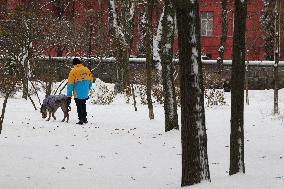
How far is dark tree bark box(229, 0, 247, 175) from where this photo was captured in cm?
677

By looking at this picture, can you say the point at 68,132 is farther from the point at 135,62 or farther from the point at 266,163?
the point at 135,62

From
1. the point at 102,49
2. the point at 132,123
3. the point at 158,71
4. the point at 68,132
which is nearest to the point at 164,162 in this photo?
the point at 68,132

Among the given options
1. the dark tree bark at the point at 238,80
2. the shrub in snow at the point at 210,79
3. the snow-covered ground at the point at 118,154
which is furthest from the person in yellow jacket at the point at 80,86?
the shrub in snow at the point at 210,79

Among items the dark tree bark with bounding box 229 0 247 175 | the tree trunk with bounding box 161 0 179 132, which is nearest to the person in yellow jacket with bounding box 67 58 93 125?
the tree trunk with bounding box 161 0 179 132

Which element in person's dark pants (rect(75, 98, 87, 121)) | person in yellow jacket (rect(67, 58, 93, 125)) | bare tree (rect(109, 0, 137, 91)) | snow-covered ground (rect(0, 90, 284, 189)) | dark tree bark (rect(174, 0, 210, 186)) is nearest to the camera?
dark tree bark (rect(174, 0, 210, 186))

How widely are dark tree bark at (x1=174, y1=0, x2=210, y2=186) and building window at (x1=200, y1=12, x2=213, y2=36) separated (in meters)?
37.8

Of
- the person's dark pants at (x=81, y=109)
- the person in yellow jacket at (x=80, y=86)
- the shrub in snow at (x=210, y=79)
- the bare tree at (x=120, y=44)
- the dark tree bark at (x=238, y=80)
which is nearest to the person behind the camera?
the dark tree bark at (x=238, y=80)

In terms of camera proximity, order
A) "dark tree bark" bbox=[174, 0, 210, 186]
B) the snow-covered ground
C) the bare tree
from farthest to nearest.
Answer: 1. the bare tree
2. the snow-covered ground
3. "dark tree bark" bbox=[174, 0, 210, 186]

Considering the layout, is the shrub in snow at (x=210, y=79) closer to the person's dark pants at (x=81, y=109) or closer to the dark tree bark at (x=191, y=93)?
the person's dark pants at (x=81, y=109)

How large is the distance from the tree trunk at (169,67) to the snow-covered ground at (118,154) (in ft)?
1.27

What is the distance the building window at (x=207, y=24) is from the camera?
4353 cm

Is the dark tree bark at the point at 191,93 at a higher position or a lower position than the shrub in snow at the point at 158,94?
higher

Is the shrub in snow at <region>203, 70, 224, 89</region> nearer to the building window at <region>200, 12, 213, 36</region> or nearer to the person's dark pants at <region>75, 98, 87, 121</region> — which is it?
the person's dark pants at <region>75, 98, 87, 121</region>

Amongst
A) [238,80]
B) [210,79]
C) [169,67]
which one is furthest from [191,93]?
[210,79]
